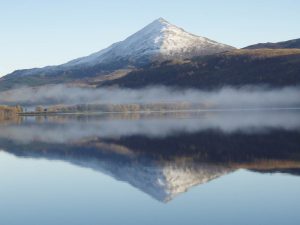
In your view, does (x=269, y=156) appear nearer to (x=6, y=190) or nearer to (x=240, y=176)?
(x=240, y=176)

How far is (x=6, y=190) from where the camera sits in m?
28.2

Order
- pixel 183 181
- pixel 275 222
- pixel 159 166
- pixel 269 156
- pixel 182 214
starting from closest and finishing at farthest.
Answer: pixel 275 222, pixel 182 214, pixel 183 181, pixel 159 166, pixel 269 156

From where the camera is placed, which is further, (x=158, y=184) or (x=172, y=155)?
(x=172, y=155)

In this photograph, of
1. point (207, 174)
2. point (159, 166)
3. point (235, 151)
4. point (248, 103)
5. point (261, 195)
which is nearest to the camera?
point (261, 195)

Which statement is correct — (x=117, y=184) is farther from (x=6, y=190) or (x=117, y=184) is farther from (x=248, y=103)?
(x=248, y=103)

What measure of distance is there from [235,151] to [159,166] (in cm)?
859

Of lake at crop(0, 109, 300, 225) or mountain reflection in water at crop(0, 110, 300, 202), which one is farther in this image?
mountain reflection in water at crop(0, 110, 300, 202)

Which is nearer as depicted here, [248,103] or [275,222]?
[275,222]

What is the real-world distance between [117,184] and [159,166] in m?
5.93

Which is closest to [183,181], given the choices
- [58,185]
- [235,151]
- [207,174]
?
[207,174]

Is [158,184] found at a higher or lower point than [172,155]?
higher

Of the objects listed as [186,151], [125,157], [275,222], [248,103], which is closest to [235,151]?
[186,151]

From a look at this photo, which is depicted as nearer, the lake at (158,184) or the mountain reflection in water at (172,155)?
the lake at (158,184)

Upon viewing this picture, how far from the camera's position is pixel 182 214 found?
20484 millimetres
